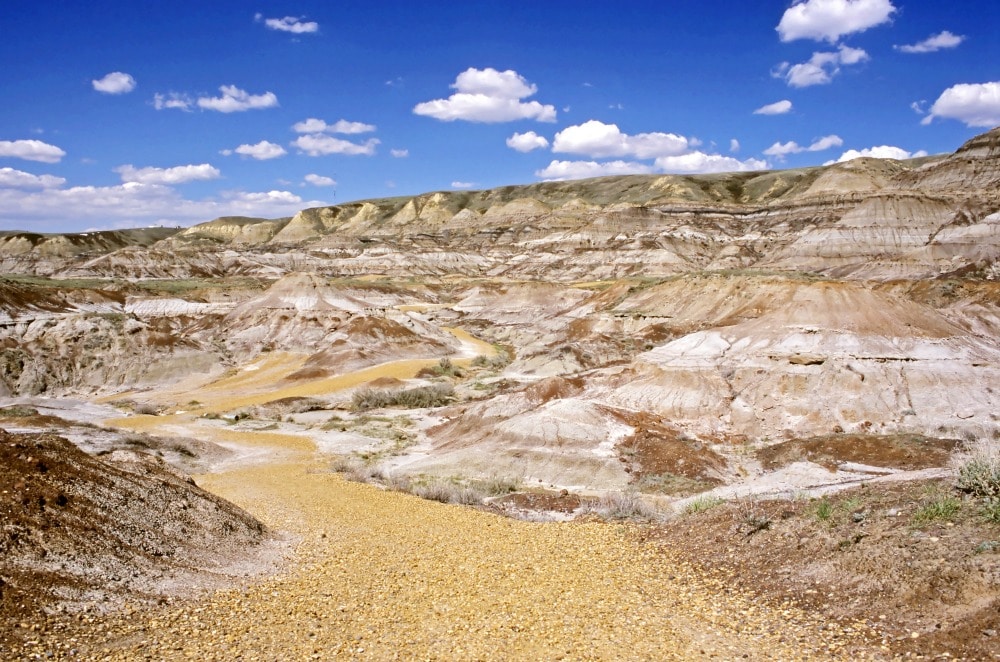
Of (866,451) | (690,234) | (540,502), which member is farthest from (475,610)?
(690,234)

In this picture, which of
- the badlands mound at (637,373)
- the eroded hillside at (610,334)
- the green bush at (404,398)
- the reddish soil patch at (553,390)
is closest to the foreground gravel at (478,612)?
the badlands mound at (637,373)

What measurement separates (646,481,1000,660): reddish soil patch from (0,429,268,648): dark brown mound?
704cm

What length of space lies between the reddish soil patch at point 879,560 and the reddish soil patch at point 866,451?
37.8 ft

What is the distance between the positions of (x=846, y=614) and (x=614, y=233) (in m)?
119

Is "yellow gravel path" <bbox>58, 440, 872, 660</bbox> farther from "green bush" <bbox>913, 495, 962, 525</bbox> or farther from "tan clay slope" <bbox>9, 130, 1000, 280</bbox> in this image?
"tan clay slope" <bbox>9, 130, 1000, 280</bbox>

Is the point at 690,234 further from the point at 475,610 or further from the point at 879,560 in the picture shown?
the point at 475,610

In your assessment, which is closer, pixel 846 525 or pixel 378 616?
pixel 378 616

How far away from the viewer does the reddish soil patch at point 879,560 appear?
21.9 ft

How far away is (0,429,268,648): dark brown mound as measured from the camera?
762 cm

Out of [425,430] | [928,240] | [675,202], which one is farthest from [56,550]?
[675,202]

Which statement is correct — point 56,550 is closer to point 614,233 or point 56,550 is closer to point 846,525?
point 846,525

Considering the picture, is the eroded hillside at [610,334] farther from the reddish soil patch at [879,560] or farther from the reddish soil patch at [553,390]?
the reddish soil patch at [879,560]

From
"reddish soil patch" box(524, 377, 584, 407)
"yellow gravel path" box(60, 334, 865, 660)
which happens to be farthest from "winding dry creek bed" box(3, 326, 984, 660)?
"reddish soil patch" box(524, 377, 584, 407)

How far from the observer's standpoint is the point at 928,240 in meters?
86.7
